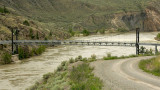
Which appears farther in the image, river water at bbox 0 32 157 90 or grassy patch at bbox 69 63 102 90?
river water at bbox 0 32 157 90

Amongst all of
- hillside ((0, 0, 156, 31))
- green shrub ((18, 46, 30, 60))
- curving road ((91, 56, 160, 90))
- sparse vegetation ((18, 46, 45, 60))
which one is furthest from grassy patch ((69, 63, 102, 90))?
hillside ((0, 0, 156, 31))

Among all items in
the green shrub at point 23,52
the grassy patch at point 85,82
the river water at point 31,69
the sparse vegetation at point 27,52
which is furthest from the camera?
the sparse vegetation at point 27,52

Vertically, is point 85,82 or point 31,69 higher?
point 85,82

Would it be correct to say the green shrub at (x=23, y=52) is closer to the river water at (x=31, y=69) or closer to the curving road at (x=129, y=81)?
the river water at (x=31, y=69)

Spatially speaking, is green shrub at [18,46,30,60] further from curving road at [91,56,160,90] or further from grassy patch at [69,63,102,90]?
curving road at [91,56,160,90]

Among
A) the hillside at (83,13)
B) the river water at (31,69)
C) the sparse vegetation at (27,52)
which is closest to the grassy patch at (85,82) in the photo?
the river water at (31,69)

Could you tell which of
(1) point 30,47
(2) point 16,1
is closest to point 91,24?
(2) point 16,1

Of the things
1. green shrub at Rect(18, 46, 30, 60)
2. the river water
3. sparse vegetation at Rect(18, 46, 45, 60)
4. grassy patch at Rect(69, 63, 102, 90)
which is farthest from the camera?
sparse vegetation at Rect(18, 46, 45, 60)

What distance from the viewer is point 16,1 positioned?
172125 mm

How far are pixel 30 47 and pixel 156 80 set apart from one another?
169ft

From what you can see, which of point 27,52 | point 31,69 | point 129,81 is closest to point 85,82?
point 129,81

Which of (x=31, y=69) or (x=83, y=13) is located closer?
(x=31, y=69)

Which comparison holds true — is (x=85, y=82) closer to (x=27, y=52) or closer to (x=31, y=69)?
(x=31, y=69)

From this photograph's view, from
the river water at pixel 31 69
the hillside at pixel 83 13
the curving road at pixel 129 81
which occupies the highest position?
the hillside at pixel 83 13
